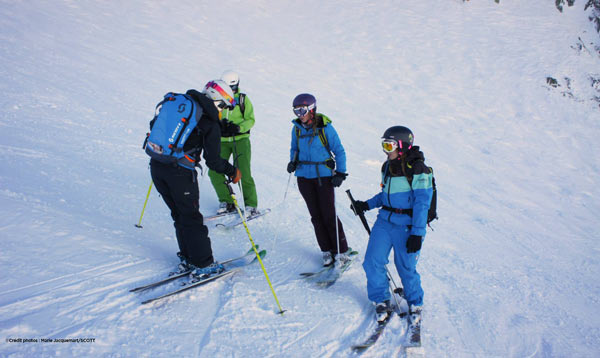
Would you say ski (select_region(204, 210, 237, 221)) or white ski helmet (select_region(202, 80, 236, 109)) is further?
ski (select_region(204, 210, 237, 221))

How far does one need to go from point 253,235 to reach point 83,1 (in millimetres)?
18736

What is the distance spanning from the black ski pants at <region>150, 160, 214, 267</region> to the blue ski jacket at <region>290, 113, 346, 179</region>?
1518mm

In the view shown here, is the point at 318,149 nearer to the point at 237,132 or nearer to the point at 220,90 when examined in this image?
the point at 220,90

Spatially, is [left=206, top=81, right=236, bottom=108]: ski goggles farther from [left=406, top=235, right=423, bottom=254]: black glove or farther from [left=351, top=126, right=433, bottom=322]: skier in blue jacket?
[left=406, top=235, right=423, bottom=254]: black glove

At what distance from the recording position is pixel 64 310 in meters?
3.60

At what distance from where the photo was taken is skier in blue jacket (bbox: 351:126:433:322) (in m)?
3.90

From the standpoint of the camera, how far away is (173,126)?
3824 mm

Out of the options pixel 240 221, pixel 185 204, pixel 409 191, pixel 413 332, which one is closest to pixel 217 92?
pixel 185 204

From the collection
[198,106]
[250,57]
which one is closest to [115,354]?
[198,106]

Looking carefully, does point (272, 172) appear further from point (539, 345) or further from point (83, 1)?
point (83, 1)

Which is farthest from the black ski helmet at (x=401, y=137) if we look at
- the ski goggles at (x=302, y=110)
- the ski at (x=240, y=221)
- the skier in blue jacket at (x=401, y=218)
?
the ski at (x=240, y=221)

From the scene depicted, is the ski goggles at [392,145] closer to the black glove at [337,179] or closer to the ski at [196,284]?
the black glove at [337,179]

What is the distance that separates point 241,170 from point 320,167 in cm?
190

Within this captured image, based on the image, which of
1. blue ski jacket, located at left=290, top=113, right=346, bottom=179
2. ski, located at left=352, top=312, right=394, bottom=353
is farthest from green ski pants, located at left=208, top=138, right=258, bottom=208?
ski, located at left=352, top=312, right=394, bottom=353
